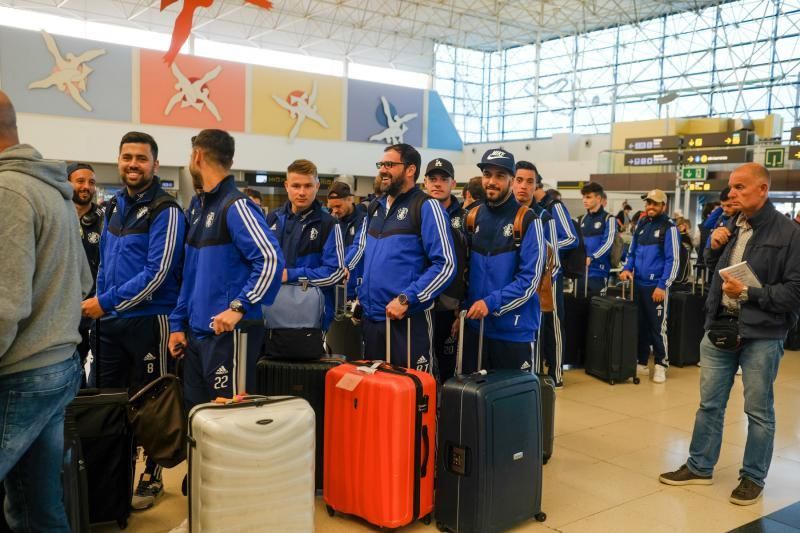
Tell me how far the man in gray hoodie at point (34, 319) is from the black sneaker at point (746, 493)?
10.1 ft

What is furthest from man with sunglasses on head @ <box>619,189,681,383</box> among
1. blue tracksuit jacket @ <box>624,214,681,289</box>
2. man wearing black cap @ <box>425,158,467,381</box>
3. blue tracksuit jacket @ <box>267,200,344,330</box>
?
blue tracksuit jacket @ <box>267,200,344,330</box>

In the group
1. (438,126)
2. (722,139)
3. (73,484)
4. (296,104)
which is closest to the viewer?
(73,484)

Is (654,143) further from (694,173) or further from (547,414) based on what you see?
Answer: (547,414)

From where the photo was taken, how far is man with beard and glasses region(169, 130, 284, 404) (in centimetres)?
294

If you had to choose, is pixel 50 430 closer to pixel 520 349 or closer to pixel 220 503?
pixel 220 503

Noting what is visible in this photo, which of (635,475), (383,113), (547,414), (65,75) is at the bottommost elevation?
(635,475)

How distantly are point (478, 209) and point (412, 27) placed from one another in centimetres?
2656

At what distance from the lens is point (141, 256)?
3.39m

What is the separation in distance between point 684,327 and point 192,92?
583 inches

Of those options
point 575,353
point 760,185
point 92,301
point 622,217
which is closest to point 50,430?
point 92,301

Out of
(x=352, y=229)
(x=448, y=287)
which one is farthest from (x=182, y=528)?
(x=352, y=229)

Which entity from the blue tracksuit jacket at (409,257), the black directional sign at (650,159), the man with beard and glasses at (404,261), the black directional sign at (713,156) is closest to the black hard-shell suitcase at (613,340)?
the man with beard and glasses at (404,261)

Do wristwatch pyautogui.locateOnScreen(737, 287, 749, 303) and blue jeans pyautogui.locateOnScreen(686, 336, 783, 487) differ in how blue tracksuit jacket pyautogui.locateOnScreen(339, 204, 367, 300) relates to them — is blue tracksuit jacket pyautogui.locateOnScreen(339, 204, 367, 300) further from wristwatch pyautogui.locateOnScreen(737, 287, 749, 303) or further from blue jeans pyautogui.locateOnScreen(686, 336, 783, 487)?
wristwatch pyautogui.locateOnScreen(737, 287, 749, 303)

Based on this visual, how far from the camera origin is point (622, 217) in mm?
15023
